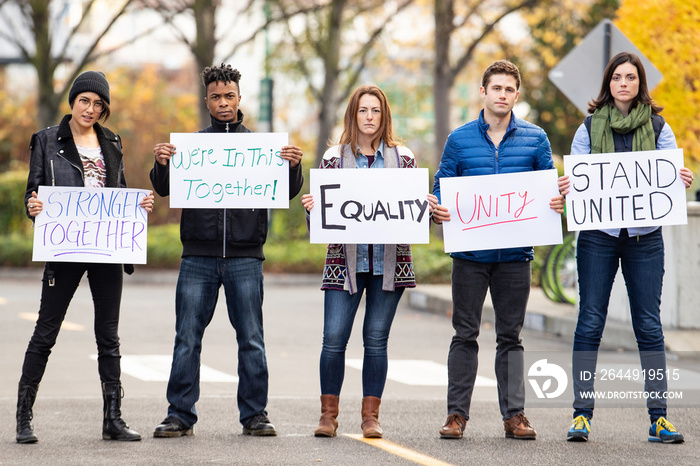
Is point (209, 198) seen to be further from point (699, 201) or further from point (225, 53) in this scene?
point (225, 53)

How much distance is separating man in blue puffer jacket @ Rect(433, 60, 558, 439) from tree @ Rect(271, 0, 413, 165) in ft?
52.3

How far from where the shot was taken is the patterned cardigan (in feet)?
20.4

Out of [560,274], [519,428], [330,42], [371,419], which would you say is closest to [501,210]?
[519,428]

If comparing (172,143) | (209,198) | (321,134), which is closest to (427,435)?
(209,198)

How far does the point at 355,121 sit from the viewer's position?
248 inches

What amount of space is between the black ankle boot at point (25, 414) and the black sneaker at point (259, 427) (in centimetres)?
119

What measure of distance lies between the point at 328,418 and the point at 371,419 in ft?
0.82

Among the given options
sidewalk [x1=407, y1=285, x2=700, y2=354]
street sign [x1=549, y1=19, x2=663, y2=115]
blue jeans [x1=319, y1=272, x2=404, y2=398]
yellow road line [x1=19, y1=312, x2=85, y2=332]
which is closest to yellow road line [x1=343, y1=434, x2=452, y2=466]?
blue jeans [x1=319, y1=272, x2=404, y2=398]

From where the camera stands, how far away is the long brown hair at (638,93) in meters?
6.20

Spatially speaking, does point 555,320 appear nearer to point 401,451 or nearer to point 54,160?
point 401,451

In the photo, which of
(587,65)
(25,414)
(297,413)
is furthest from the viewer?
(587,65)

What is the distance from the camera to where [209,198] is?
248 inches

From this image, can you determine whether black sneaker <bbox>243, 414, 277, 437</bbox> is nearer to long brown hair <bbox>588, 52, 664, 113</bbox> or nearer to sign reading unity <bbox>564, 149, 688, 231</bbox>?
sign reading unity <bbox>564, 149, 688, 231</bbox>

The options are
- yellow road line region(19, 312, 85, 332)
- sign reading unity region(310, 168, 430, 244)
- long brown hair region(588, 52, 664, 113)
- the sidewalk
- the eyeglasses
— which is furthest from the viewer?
yellow road line region(19, 312, 85, 332)
